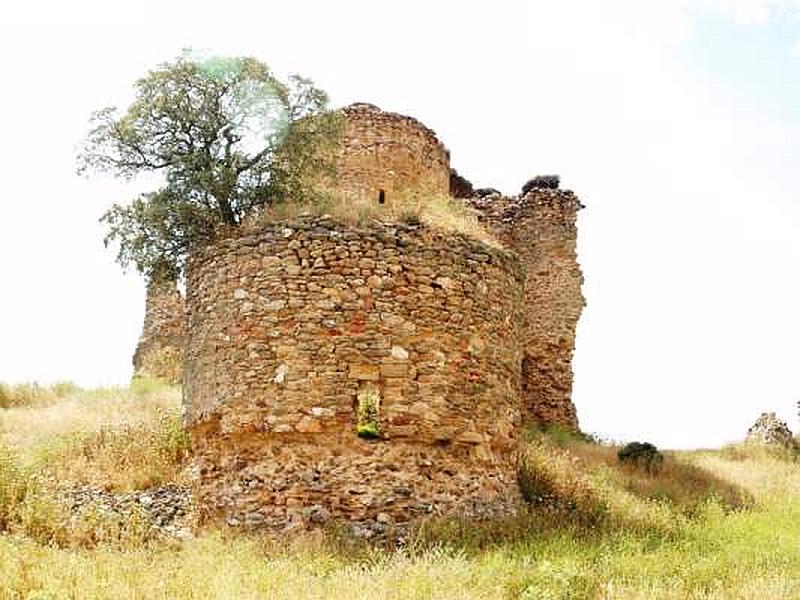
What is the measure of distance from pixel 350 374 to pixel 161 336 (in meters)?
10.9

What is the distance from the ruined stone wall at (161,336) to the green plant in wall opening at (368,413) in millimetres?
9809

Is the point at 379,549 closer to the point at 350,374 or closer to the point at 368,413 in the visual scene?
the point at 368,413

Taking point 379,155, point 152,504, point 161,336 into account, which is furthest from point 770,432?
point 152,504

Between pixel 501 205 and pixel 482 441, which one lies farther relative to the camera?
pixel 501 205

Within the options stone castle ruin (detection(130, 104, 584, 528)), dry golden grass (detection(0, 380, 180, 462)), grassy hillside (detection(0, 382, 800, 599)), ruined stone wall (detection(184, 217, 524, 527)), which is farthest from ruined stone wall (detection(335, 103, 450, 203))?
ruined stone wall (detection(184, 217, 524, 527))

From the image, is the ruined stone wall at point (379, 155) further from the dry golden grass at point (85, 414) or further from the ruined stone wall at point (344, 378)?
the ruined stone wall at point (344, 378)

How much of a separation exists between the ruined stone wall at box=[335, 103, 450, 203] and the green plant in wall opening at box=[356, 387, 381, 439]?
32.5 ft

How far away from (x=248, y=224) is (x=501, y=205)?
40.0ft

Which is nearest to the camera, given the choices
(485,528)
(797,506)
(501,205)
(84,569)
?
(84,569)

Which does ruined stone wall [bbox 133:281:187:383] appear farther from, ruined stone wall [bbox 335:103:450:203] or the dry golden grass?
ruined stone wall [bbox 335:103:450:203]

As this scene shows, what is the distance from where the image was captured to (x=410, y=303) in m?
11.4

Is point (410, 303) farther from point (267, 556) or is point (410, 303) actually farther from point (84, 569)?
point (84, 569)

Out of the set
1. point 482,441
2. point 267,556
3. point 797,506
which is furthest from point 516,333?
point 797,506

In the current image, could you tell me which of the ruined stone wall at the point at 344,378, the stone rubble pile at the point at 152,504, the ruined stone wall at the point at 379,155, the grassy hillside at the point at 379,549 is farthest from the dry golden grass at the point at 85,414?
the ruined stone wall at the point at 379,155
